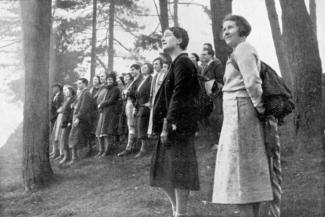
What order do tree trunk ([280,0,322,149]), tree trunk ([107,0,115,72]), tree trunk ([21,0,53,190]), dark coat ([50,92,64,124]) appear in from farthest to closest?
tree trunk ([107,0,115,72])
dark coat ([50,92,64,124])
tree trunk ([21,0,53,190])
tree trunk ([280,0,322,149])

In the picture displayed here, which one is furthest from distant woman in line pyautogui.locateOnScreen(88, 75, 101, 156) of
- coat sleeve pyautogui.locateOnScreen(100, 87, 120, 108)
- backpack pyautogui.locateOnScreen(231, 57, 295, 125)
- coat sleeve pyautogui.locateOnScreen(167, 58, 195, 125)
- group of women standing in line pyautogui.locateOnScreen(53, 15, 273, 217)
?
backpack pyautogui.locateOnScreen(231, 57, 295, 125)

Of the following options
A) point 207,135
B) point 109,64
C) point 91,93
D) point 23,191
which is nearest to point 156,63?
point 207,135

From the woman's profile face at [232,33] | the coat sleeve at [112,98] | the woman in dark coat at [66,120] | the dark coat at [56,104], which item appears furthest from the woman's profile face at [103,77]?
the woman's profile face at [232,33]

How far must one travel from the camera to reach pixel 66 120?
38.1 feet

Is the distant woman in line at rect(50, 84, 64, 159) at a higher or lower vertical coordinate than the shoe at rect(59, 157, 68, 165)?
higher

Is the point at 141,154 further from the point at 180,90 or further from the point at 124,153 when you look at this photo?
the point at 180,90

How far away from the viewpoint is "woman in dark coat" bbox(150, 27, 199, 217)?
4609 millimetres

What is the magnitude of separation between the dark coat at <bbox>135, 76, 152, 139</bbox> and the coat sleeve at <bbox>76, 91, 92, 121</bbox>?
177cm

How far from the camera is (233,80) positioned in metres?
4.09

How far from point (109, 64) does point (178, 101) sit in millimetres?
17743

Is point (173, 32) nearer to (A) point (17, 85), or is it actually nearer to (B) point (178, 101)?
(B) point (178, 101)

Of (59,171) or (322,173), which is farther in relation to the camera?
(59,171)

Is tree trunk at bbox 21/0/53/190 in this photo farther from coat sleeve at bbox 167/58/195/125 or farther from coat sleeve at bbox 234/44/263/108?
coat sleeve at bbox 234/44/263/108

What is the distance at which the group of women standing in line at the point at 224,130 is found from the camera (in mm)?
3939
